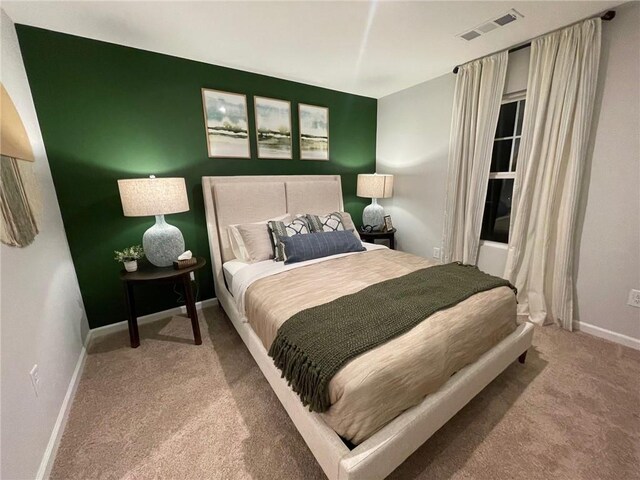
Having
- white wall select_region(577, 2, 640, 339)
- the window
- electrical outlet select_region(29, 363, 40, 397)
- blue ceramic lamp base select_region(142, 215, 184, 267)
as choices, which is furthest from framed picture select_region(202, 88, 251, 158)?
white wall select_region(577, 2, 640, 339)

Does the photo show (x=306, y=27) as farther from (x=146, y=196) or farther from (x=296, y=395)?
(x=296, y=395)

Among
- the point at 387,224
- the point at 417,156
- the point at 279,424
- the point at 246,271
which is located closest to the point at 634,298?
the point at 387,224

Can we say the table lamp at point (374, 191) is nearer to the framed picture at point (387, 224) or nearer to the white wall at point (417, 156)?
the framed picture at point (387, 224)

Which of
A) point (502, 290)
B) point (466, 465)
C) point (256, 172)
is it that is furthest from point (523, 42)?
point (466, 465)

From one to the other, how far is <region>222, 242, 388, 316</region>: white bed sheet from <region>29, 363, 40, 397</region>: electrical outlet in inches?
41.9

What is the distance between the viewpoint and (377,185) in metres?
3.32

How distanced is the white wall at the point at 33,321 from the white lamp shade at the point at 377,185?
298cm

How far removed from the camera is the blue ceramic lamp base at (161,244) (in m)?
2.13

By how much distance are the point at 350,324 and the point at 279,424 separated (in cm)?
75

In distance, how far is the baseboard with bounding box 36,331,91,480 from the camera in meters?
1.21

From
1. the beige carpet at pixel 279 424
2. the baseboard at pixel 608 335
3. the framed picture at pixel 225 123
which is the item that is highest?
the framed picture at pixel 225 123

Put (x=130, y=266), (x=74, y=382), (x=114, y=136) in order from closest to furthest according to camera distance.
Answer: (x=74, y=382) → (x=130, y=266) → (x=114, y=136)

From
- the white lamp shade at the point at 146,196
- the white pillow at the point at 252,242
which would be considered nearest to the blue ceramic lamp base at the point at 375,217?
the white pillow at the point at 252,242

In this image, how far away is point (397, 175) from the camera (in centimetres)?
363
